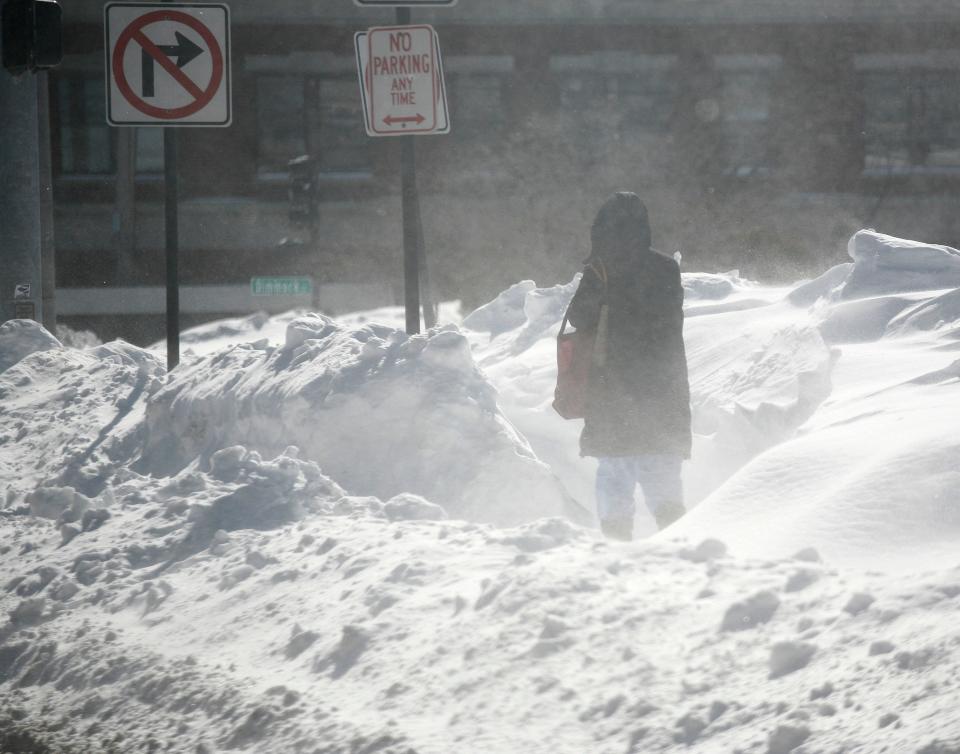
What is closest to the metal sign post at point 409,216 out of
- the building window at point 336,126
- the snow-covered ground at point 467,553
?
the snow-covered ground at point 467,553

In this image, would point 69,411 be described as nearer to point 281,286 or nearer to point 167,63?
point 167,63

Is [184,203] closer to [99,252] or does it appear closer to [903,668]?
[99,252]

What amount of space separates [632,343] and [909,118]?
1896cm

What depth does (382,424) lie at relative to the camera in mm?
6812

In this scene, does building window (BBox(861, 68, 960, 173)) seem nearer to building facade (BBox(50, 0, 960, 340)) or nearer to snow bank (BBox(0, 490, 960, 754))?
Answer: building facade (BBox(50, 0, 960, 340))

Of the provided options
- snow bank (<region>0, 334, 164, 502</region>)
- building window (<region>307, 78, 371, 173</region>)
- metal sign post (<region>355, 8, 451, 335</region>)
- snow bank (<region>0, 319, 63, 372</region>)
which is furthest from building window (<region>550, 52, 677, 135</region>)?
metal sign post (<region>355, 8, 451, 335</region>)

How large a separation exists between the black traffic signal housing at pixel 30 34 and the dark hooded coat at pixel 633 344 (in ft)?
14.7

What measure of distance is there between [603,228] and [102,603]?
2471mm

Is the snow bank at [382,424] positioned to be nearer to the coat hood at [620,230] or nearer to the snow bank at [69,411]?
the snow bank at [69,411]

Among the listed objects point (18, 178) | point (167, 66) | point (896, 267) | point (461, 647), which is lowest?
point (461, 647)

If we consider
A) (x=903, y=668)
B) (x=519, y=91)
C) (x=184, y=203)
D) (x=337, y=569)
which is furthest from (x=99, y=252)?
(x=903, y=668)

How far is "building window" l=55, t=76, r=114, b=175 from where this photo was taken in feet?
72.4

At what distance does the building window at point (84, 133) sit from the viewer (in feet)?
72.4

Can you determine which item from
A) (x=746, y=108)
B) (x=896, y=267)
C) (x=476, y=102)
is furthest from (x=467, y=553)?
(x=746, y=108)
